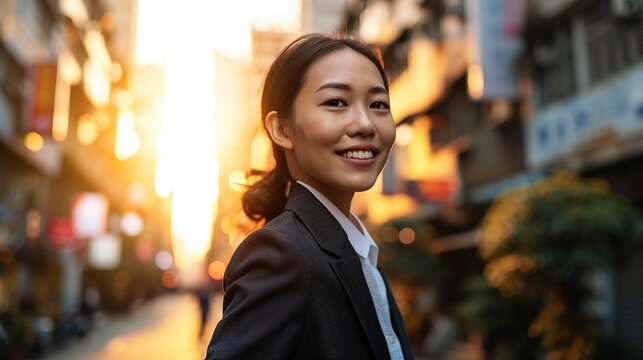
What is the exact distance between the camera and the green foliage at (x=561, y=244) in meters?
7.31

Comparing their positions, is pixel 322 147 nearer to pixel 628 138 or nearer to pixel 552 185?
pixel 552 185

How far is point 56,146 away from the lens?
28188mm

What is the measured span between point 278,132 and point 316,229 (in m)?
0.33

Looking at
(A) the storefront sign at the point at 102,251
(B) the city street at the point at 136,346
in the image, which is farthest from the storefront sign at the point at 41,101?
(A) the storefront sign at the point at 102,251

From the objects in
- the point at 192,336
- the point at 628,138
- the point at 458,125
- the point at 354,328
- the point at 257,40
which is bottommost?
the point at 192,336

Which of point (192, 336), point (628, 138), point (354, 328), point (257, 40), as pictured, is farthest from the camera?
point (257, 40)

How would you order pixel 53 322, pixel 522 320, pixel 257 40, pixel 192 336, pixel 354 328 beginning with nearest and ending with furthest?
1. pixel 354 328
2. pixel 522 320
3. pixel 53 322
4. pixel 192 336
5. pixel 257 40

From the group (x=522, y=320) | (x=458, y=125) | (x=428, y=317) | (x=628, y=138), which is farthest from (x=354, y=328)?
(x=458, y=125)

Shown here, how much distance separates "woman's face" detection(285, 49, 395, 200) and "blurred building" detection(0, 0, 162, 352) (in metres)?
16.1

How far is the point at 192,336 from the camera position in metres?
19.7

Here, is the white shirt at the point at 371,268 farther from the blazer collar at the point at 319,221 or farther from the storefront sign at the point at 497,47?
the storefront sign at the point at 497,47

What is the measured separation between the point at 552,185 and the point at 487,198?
798 cm

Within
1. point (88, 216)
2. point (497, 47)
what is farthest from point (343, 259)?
point (88, 216)

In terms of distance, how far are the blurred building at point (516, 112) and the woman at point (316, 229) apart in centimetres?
974
